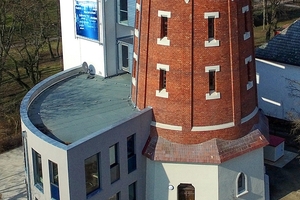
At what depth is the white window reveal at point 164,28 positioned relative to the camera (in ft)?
88.1

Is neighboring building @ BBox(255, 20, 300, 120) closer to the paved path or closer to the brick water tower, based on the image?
the brick water tower

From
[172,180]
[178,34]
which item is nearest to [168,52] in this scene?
[178,34]

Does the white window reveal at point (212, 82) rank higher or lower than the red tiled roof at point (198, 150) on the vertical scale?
higher

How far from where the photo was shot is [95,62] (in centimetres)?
3388

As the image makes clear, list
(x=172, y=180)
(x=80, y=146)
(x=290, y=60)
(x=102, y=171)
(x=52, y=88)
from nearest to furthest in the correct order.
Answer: (x=80, y=146) < (x=102, y=171) < (x=172, y=180) < (x=52, y=88) < (x=290, y=60)

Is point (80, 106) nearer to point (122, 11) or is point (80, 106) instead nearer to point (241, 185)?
point (122, 11)

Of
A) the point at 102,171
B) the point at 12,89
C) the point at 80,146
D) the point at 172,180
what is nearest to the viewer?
the point at 80,146

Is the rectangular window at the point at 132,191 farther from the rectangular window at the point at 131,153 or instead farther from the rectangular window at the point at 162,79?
the rectangular window at the point at 162,79

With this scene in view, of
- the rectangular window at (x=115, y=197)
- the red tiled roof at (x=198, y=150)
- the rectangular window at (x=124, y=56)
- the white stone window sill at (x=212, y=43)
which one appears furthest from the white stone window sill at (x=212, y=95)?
the rectangular window at (x=124, y=56)

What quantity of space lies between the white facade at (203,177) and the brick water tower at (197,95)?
51 mm

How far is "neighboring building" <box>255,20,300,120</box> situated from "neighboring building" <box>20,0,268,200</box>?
37.8 feet

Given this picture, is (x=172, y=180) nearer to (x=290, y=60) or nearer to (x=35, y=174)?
(x=35, y=174)

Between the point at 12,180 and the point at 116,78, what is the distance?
29.8 ft

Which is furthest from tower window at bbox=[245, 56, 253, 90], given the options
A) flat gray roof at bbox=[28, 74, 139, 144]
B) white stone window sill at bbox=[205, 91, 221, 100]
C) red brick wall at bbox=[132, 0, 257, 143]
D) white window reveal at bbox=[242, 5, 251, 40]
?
flat gray roof at bbox=[28, 74, 139, 144]
